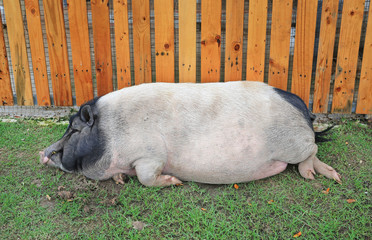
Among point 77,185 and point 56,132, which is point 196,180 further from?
point 56,132

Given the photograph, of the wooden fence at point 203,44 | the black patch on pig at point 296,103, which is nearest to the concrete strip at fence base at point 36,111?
the wooden fence at point 203,44

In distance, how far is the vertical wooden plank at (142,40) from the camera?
3748 mm

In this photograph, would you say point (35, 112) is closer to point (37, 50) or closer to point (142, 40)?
point (37, 50)

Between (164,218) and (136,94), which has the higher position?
(136,94)

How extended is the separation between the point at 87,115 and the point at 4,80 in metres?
1.87

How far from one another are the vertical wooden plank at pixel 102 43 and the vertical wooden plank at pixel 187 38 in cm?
82

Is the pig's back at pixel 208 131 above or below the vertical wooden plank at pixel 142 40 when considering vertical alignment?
below

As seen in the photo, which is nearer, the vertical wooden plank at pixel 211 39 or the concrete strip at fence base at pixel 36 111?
the vertical wooden plank at pixel 211 39

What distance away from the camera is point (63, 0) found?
13.0 ft

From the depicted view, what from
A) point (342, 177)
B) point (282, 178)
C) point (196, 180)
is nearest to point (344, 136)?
point (342, 177)

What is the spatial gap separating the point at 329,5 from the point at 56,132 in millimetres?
3365

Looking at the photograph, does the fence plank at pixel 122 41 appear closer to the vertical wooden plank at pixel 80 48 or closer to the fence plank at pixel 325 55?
the vertical wooden plank at pixel 80 48

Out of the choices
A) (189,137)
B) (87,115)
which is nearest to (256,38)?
(189,137)

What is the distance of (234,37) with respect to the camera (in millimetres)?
3787
